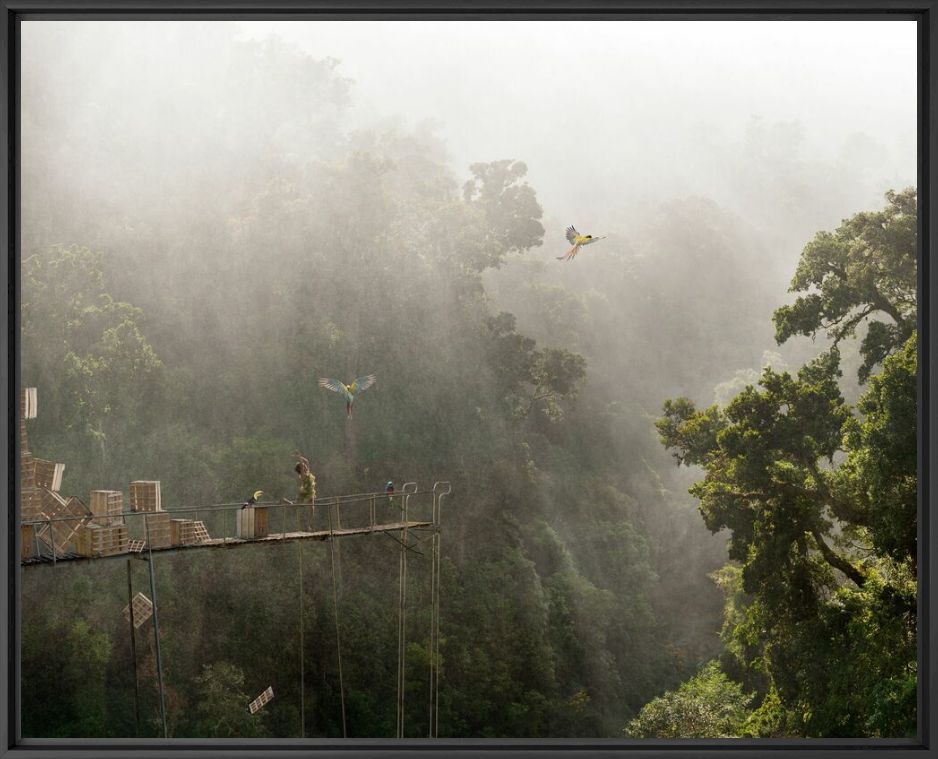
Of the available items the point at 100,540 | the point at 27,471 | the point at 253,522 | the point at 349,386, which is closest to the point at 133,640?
the point at 100,540

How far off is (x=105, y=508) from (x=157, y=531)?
0.68 ft

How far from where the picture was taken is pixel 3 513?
8.23 feet

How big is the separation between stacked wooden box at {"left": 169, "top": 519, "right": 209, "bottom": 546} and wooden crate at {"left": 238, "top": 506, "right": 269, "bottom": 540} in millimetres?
151

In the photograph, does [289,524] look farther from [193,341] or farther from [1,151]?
[1,151]

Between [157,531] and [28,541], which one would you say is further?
[157,531]

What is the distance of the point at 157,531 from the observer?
3.23m

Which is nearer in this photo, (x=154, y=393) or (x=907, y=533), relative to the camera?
(x=907, y=533)

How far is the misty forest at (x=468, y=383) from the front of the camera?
3232mm

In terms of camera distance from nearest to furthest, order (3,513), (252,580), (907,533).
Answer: (3,513) → (907,533) → (252,580)

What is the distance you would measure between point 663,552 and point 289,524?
58.4 inches

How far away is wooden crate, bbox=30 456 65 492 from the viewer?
10.2ft

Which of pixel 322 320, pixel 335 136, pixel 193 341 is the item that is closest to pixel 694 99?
pixel 335 136

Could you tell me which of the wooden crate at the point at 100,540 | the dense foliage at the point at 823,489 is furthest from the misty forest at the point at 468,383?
the wooden crate at the point at 100,540

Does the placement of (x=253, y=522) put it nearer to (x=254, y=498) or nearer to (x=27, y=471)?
(x=254, y=498)
